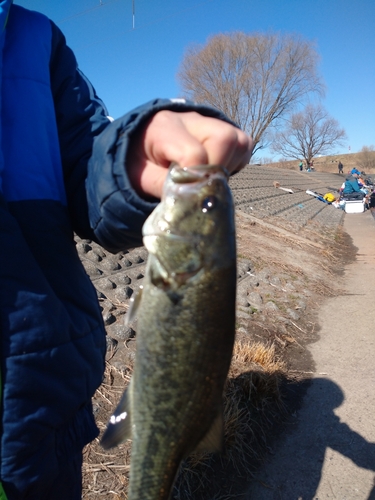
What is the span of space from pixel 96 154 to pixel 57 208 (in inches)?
11.5

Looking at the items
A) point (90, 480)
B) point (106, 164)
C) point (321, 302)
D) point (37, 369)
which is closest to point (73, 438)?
point (37, 369)

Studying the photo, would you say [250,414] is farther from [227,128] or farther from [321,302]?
[321,302]

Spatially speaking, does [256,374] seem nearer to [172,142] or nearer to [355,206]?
[172,142]

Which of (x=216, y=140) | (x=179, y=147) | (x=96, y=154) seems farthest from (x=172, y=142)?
(x=96, y=154)

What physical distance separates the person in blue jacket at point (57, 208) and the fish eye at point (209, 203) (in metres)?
0.12

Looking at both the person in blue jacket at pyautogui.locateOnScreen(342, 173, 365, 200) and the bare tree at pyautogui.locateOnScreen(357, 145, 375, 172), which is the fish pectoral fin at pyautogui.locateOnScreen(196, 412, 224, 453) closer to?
the person in blue jacket at pyautogui.locateOnScreen(342, 173, 365, 200)

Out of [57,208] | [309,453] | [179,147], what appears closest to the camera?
[179,147]

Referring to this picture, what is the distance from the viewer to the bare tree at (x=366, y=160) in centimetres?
6494

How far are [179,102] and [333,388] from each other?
4.25 metres

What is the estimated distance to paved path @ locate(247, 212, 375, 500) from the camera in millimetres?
3484

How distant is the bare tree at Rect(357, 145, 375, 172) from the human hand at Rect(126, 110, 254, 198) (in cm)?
6771

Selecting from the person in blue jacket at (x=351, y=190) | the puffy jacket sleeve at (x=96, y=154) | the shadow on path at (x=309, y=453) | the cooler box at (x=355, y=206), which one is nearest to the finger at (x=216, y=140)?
the puffy jacket sleeve at (x=96, y=154)

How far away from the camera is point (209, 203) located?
4.70 ft

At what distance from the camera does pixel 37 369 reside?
1.56 meters
